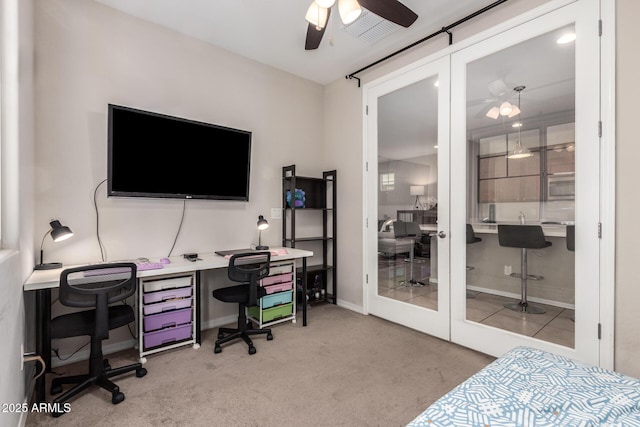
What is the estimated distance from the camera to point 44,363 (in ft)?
5.92

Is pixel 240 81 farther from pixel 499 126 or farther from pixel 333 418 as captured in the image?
pixel 333 418

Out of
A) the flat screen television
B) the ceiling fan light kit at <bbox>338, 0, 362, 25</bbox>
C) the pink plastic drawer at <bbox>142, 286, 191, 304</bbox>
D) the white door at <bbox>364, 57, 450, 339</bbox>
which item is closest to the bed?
the white door at <bbox>364, 57, 450, 339</bbox>

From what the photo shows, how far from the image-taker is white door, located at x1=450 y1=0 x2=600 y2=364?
6.84 ft

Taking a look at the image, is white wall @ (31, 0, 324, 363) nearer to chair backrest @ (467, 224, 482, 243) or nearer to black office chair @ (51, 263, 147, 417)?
black office chair @ (51, 263, 147, 417)

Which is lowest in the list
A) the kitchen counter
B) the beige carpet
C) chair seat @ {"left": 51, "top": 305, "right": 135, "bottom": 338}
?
the beige carpet

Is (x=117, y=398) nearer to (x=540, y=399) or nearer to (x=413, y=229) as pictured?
(x=540, y=399)

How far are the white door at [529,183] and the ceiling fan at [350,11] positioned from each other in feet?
2.91

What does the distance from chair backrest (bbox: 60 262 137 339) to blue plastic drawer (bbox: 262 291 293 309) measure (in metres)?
1.25

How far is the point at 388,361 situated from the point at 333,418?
812 millimetres

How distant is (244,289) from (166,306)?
62 centimetres

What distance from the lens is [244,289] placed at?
2729 mm

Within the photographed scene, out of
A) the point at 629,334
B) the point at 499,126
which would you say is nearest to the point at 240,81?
the point at 499,126

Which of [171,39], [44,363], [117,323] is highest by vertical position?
[171,39]

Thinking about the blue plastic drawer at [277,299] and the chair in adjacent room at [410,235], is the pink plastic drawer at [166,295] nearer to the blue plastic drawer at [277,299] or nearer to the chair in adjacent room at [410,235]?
the blue plastic drawer at [277,299]
